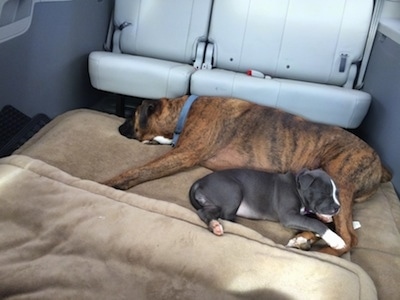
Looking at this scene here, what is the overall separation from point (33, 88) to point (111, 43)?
0.93 m

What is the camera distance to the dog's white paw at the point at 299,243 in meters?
1.57

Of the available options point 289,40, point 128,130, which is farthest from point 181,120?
point 289,40

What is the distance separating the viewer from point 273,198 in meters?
1.68

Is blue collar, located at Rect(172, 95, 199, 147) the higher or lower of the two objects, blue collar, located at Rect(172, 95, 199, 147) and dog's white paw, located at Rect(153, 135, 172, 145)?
the higher

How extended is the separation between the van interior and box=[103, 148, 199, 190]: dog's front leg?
0.04m

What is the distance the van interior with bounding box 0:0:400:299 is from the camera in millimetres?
1251

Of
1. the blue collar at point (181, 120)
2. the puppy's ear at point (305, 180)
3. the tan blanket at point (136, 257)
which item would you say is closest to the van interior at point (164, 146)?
the tan blanket at point (136, 257)

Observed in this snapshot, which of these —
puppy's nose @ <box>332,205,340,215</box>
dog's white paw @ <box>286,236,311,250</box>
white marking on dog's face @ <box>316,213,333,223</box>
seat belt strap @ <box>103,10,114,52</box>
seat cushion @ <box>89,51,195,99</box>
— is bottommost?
dog's white paw @ <box>286,236,311,250</box>

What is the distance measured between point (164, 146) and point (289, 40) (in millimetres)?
1202

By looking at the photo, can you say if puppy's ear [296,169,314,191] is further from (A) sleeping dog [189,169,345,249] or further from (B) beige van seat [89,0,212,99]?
(B) beige van seat [89,0,212,99]

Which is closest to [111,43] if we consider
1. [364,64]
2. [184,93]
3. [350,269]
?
[184,93]

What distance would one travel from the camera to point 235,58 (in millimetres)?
2766

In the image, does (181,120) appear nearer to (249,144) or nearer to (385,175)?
(249,144)

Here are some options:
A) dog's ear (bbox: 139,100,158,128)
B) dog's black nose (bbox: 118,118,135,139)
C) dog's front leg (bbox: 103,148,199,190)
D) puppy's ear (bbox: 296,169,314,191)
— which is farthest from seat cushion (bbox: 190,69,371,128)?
puppy's ear (bbox: 296,169,314,191)
